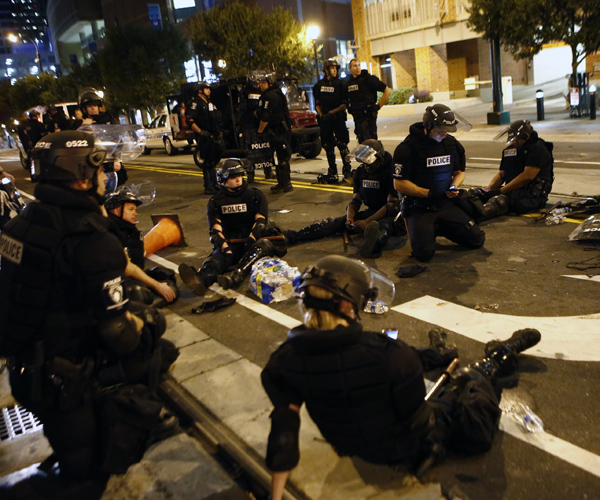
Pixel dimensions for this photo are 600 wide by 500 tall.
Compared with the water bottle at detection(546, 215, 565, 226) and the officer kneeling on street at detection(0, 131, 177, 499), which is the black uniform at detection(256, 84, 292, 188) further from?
the officer kneeling on street at detection(0, 131, 177, 499)

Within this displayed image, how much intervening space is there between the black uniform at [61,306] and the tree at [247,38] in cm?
2739

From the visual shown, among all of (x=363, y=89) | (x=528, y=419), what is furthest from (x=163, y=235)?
(x=528, y=419)

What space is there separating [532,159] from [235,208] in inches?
152

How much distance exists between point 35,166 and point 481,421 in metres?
2.56

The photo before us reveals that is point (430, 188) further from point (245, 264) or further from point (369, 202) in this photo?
point (245, 264)

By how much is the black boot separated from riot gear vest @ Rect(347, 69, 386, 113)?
5531 millimetres

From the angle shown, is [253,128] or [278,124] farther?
[253,128]

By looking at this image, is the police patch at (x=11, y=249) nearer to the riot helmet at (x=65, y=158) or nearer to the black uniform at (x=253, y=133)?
the riot helmet at (x=65, y=158)

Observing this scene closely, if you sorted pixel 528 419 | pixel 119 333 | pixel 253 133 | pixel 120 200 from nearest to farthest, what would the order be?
pixel 119 333, pixel 528 419, pixel 120 200, pixel 253 133

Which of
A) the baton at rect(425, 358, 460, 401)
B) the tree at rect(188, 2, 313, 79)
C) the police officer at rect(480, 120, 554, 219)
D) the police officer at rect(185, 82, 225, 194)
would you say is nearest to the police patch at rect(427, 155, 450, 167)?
the police officer at rect(480, 120, 554, 219)

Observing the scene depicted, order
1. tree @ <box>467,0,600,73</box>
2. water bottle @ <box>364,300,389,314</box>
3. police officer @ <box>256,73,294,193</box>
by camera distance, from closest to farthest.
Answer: water bottle @ <box>364,300,389,314</box>, police officer @ <box>256,73,294,193</box>, tree @ <box>467,0,600,73</box>

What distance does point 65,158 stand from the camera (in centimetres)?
284

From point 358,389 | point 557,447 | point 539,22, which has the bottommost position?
point 557,447

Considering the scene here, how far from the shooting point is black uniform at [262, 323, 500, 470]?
239 centimetres
